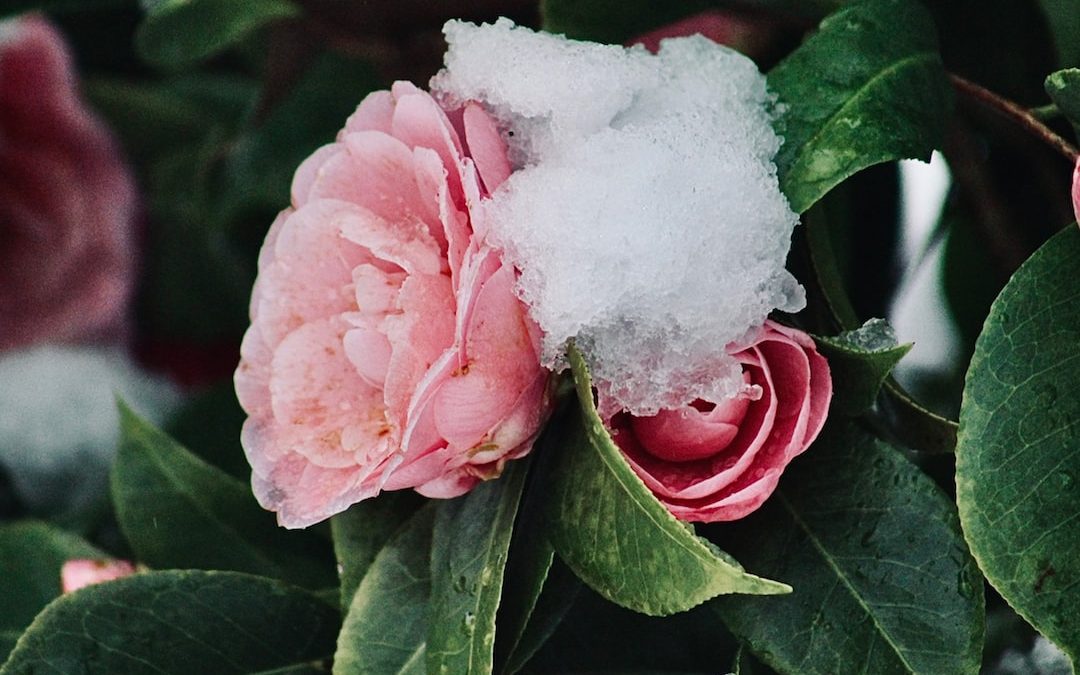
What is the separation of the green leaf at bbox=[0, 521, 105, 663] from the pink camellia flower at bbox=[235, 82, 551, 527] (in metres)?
0.20

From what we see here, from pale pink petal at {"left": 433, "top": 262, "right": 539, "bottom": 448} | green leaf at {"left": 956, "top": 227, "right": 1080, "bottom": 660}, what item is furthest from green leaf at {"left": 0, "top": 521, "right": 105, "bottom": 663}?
green leaf at {"left": 956, "top": 227, "right": 1080, "bottom": 660}

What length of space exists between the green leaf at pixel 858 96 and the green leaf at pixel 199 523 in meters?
0.28

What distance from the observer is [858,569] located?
0.37 meters

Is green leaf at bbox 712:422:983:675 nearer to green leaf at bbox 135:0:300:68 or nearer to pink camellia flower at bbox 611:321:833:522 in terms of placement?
pink camellia flower at bbox 611:321:833:522

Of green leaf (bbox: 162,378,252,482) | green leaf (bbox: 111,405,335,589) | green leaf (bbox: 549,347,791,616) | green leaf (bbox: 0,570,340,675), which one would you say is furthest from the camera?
green leaf (bbox: 162,378,252,482)

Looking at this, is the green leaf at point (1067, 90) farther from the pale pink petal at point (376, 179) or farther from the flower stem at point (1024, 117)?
the pale pink petal at point (376, 179)

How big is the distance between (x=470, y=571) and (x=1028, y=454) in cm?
16

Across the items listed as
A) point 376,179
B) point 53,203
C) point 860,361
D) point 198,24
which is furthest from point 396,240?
point 53,203

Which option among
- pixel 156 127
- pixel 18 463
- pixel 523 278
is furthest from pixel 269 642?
pixel 156 127

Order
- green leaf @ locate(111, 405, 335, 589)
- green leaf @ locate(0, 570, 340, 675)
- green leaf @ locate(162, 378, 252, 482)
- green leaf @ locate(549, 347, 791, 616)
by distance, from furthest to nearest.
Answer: green leaf @ locate(162, 378, 252, 482) → green leaf @ locate(111, 405, 335, 589) → green leaf @ locate(0, 570, 340, 675) → green leaf @ locate(549, 347, 791, 616)

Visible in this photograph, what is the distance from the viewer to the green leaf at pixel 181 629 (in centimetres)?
43

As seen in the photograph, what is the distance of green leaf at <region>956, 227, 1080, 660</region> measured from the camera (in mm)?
335

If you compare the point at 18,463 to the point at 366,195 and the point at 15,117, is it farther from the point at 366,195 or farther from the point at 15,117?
the point at 366,195

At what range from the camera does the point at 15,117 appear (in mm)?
779
